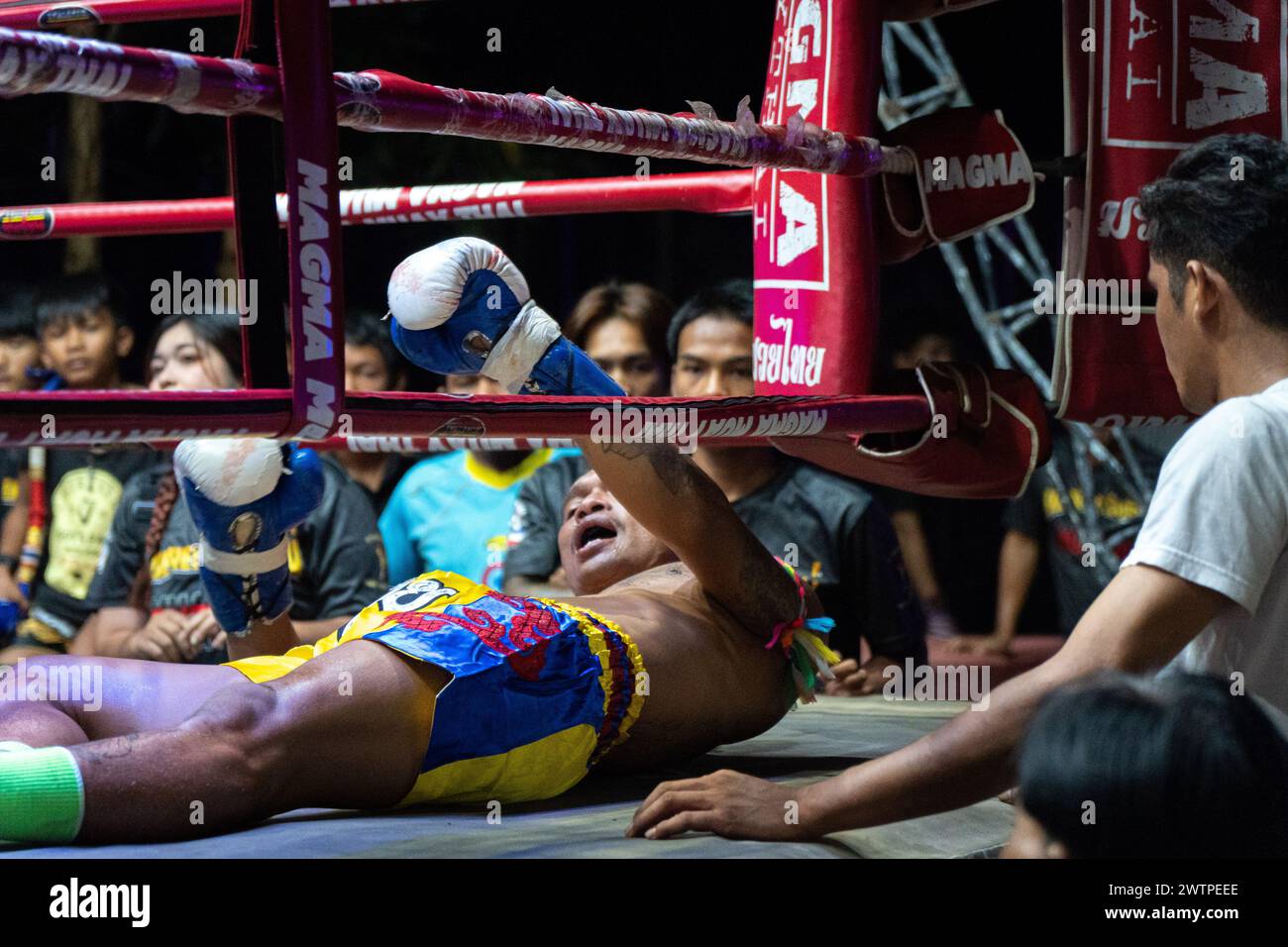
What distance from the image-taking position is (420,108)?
1320 millimetres

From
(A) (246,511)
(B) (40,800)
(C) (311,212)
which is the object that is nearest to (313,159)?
(C) (311,212)

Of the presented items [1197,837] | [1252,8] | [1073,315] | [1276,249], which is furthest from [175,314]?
[1197,837]

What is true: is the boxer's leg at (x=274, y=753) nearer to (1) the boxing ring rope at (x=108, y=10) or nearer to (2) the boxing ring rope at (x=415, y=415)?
(2) the boxing ring rope at (x=415, y=415)

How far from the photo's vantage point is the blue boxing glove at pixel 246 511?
176 centimetres

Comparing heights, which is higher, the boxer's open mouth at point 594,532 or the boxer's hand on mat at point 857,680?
the boxer's open mouth at point 594,532

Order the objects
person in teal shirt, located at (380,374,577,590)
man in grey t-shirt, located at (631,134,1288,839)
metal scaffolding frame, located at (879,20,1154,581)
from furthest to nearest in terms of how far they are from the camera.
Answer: metal scaffolding frame, located at (879,20,1154,581) < person in teal shirt, located at (380,374,577,590) < man in grey t-shirt, located at (631,134,1288,839)

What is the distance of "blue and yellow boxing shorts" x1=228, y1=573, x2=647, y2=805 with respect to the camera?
5.10 ft

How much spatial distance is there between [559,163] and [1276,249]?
3.02 meters

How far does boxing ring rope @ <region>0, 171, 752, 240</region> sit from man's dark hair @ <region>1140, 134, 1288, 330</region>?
79 cm

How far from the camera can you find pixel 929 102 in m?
4.07

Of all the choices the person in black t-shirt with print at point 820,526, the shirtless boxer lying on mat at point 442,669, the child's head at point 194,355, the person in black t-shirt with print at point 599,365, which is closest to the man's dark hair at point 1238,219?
the shirtless boxer lying on mat at point 442,669

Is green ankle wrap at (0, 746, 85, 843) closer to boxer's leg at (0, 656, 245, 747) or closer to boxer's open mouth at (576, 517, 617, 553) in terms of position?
boxer's leg at (0, 656, 245, 747)

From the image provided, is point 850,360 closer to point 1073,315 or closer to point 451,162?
point 1073,315

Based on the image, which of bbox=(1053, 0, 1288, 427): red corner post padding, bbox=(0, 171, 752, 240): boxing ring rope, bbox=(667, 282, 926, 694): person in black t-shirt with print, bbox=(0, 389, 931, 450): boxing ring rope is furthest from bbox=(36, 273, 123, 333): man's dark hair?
bbox=(1053, 0, 1288, 427): red corner post padding
